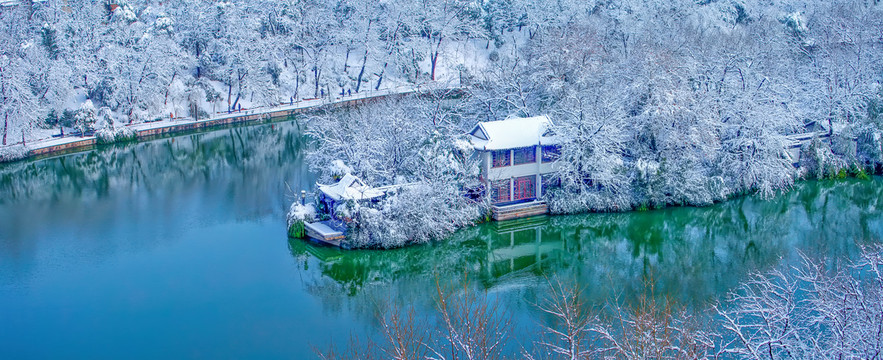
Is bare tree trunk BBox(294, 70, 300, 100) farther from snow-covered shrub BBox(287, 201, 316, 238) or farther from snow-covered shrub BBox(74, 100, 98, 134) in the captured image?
snow-covered shrub BBox(287, 201, 316, 238)

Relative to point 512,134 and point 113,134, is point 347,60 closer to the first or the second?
point 113,134

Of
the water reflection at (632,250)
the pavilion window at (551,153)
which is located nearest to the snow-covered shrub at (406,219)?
the water reflection at (632,250)

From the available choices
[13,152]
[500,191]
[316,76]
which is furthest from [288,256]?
[316,76]

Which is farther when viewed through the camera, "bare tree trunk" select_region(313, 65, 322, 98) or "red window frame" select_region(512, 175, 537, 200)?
"bare tree trunk" select_region(313, 65, 322, 98)

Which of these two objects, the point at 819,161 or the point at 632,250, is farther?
the point at 819,161

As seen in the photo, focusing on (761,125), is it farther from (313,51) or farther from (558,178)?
(313,51)

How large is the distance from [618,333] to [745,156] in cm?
1665

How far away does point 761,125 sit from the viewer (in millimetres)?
30531

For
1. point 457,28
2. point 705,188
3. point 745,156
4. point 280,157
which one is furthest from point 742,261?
point 457,28

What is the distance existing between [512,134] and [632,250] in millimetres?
6289

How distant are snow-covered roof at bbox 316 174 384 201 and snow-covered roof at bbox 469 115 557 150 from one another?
4.74m

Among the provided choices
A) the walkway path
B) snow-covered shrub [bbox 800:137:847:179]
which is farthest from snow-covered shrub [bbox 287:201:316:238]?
snow-covered shrub [bbox 800:137:847:179]

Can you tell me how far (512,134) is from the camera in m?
28.1

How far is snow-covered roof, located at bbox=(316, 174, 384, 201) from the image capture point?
968 inches
